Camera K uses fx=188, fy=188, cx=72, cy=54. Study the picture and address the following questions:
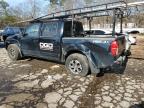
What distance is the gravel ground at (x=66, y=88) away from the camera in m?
4.36

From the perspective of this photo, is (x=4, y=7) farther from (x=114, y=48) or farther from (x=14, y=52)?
Result: (x=114, y=48)

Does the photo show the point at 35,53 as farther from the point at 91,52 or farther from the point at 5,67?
the point at 91,52

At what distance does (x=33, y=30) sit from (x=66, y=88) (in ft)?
10.6

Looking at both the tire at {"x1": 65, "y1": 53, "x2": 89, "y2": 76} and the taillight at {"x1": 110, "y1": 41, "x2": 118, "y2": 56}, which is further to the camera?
→ the tire at {"x1": 65, "y1": 53, "x2": 89, "y2": 76}

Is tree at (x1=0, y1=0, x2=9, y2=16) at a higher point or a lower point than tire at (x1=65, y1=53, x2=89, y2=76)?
higher

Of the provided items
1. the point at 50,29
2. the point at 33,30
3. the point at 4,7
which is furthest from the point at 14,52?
the point at 4,7

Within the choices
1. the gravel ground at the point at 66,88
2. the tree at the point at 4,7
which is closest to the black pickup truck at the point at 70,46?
the gravel ground at the point at 66,88

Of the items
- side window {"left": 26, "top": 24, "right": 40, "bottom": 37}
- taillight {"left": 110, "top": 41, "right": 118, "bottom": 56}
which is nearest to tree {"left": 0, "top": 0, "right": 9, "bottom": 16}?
side window {"left": 26, "top": 24, "right": 40, "bottom": 37}

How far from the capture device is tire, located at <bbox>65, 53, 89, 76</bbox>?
5.98m

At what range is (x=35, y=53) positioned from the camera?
746 cm

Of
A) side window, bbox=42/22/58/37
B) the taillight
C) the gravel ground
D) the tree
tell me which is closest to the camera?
the gravel ground

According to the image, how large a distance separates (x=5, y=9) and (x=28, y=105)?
39886 mm

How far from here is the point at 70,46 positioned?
6.21 metres

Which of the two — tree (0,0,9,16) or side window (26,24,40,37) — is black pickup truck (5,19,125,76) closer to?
side window (26,24,40,37)
